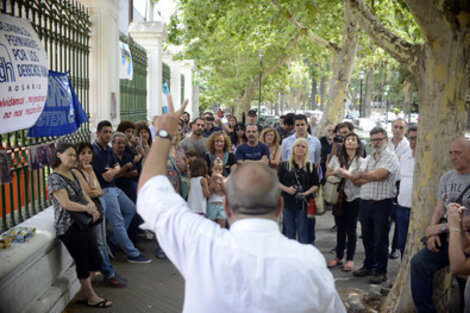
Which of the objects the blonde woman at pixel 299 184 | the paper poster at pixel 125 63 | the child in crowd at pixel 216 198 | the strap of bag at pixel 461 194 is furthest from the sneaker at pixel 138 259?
the strap of bag at pixel 461 194

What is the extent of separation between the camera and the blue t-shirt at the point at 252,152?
26.0 ft

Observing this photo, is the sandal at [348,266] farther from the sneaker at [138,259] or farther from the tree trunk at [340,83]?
the tree trunk at [340,83]

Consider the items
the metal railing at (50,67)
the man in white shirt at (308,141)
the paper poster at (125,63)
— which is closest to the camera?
the metal railing at (50,67)

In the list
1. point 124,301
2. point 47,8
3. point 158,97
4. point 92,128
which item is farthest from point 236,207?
point 158,97

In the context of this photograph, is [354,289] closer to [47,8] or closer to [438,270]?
[438,270]

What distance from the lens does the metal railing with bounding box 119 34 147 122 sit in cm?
1044

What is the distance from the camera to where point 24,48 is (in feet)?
15.1

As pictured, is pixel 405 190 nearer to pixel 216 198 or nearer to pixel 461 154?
pixel 461 154

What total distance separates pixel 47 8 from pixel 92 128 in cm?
250

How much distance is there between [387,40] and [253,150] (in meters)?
3.23

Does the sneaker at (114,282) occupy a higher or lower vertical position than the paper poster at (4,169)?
lower

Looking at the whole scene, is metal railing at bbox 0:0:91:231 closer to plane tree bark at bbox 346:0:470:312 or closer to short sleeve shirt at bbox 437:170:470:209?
plane tree bark at bbox 346:0:470:312

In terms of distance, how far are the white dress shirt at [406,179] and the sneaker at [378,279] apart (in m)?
0.99

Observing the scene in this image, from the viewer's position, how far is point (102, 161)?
20.7ft
